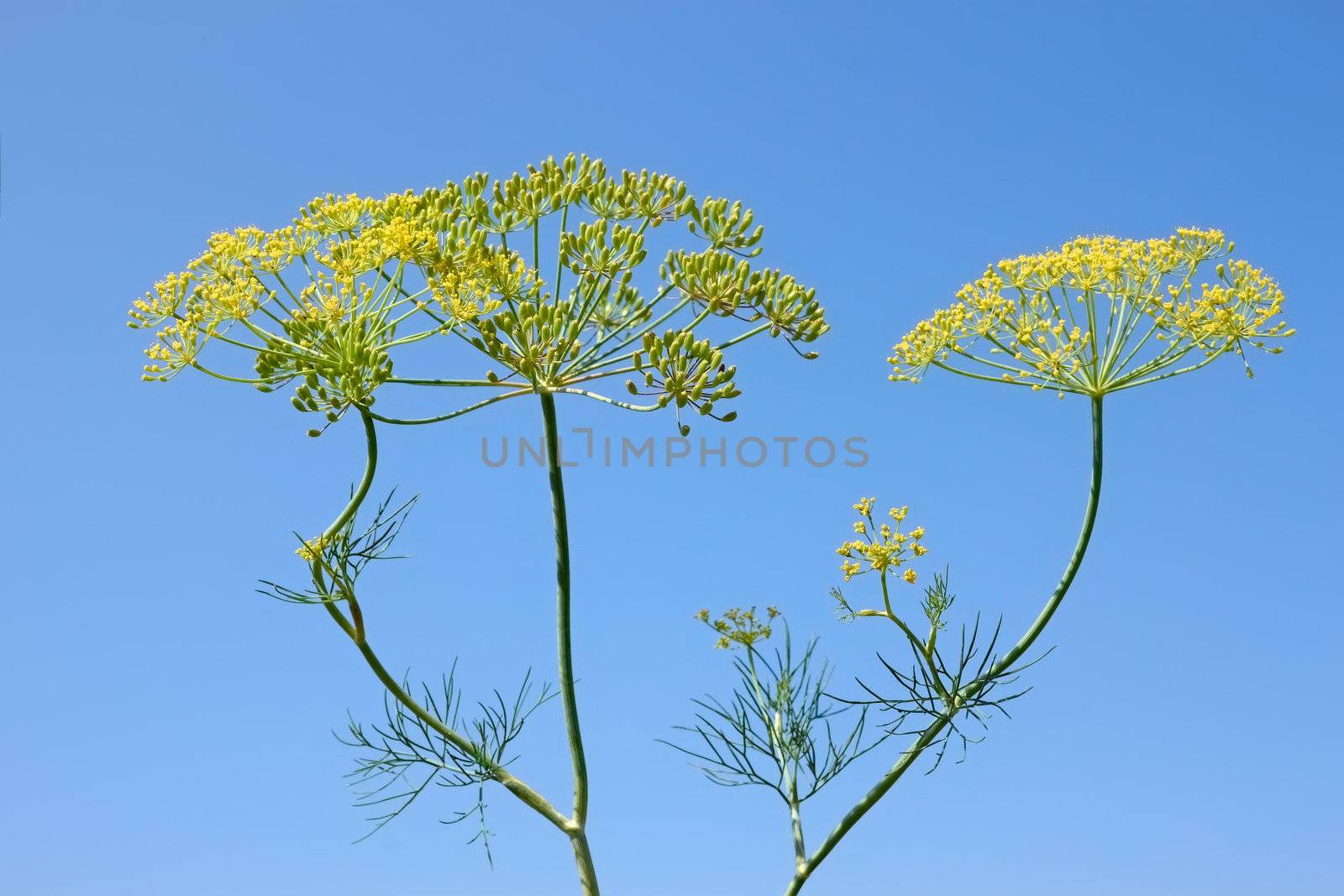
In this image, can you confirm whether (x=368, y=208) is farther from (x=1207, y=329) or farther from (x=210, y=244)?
(x=1207, y=329)

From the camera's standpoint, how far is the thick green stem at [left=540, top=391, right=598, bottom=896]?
251 inches

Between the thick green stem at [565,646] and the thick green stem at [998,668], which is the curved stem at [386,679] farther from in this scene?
the thick green stem at [998,668]

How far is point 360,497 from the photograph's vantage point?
644cm

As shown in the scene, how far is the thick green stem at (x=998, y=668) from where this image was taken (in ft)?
21.6

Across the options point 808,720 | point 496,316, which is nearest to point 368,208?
point 496,316

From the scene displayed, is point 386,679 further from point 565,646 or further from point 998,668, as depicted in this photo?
point 998,668

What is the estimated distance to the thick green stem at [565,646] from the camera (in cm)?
639

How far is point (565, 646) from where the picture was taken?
648cm

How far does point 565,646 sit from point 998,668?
246cm

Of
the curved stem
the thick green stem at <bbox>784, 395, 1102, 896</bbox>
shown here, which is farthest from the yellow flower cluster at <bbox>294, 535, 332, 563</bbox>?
the thick green stem at <bbox>784, 395, 1102, 896</bbox>

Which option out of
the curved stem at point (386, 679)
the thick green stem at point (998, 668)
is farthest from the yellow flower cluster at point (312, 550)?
the thick green stem at point (998, 668)

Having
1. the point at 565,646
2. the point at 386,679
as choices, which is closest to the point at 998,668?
the point at 565,646

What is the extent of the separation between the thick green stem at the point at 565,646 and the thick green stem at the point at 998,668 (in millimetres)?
1447

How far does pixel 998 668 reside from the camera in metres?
6.67
